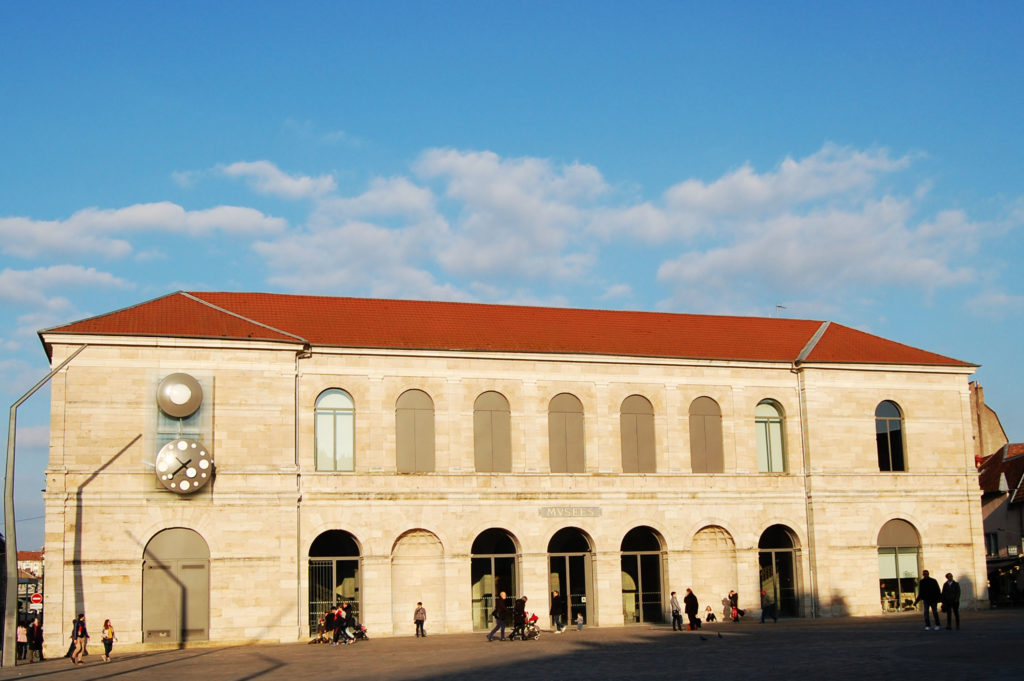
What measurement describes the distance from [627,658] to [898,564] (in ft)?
66.5

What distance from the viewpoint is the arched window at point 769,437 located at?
44.4 meters

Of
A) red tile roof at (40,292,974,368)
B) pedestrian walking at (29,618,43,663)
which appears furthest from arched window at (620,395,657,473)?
pedestrian walking at (29,618,43,663)

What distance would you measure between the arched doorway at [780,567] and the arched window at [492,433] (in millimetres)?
11224

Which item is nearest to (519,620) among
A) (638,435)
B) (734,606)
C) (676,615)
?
(676,615)

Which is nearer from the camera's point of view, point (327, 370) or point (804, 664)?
point (804, 664)

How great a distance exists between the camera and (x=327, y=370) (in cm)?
3969

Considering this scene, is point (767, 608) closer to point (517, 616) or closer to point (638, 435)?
point (638, 435)

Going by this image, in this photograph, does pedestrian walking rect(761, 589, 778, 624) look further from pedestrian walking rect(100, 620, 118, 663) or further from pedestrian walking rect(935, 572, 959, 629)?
pedestrian walking rect(100, 620, 118, 663)

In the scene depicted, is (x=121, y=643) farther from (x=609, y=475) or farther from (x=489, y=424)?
(x=609, y=475)

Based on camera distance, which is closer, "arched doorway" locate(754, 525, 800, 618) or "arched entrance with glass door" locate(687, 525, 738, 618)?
"arched entrance with glass door" locate(687, 525, 738, 618)

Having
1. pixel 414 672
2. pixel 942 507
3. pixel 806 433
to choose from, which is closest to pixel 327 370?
pixel 414 672

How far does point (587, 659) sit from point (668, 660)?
223 cm

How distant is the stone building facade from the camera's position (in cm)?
3650

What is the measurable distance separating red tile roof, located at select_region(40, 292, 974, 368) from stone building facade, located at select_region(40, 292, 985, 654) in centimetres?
13
